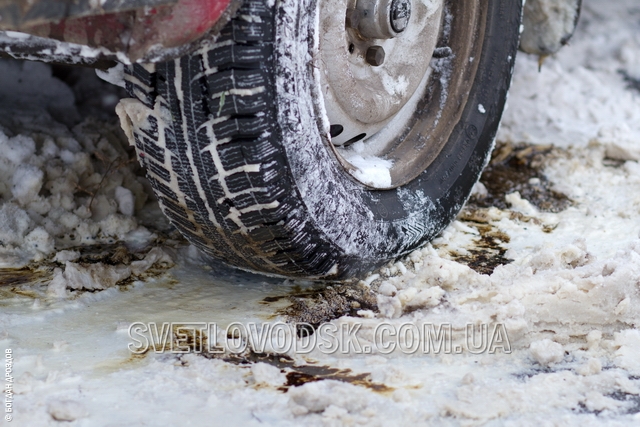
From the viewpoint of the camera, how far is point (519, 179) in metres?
2.75

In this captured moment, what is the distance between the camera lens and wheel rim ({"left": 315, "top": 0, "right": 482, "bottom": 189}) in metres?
1.76

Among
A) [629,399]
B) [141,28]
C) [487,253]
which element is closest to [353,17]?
[141,28]

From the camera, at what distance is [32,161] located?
7.15 ft

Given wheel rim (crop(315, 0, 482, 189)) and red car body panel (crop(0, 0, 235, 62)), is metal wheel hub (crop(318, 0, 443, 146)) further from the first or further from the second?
red car body panel (crop(0, 0, 235, 62))

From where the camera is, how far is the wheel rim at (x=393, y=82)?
5.78ft

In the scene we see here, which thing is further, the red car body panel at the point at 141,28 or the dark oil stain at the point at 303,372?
the dark oil stain at the point at 303,372

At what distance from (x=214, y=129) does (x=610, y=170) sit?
188 cm

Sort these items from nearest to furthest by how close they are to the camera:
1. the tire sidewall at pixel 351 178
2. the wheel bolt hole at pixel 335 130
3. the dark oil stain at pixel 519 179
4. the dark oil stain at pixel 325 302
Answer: the tire sidewall at pixel 351 178
the dark oil stain at pixel 325 302
the wheel bolt hole at pixel 335 130
the dark oil stain at pixel 519 179

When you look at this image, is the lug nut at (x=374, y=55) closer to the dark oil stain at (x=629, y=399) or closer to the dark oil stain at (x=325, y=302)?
the dark oil stain at (x=325, y=302)

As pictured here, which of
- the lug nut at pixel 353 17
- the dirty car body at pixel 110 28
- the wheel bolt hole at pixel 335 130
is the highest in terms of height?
the lug nut at pixel 353 17

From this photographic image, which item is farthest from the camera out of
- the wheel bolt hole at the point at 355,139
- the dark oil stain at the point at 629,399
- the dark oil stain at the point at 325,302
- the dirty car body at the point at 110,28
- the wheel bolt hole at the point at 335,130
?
the wheel bolt hole at the point at 355,139

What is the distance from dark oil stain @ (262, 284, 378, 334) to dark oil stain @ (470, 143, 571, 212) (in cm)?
84

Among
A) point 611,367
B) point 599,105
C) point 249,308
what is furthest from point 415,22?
point 599,105

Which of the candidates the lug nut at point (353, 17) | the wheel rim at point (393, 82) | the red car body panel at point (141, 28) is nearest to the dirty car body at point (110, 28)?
the red car body panel at point (141, 28)
